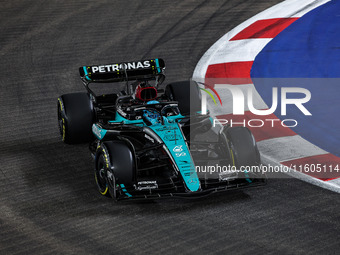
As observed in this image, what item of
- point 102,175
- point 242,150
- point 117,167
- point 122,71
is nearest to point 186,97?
point 122,71

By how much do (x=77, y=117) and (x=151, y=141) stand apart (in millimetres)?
1392

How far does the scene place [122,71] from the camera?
8.16 meters

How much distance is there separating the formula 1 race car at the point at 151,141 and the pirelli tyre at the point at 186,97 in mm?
14

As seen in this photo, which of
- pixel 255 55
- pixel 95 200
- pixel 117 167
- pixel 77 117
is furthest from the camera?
pixel 255 55

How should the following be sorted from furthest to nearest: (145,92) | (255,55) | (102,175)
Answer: (255,55) < (145,92) < (102,175)

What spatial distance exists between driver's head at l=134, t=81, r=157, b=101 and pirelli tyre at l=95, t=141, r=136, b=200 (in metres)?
1.32

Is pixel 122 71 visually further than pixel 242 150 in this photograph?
Yes

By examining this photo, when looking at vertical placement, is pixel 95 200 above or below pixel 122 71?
below

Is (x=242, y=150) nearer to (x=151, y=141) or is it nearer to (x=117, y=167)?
(x=151, y=141)

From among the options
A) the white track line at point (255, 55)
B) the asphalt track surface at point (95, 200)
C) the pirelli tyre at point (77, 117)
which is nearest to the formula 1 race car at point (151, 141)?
the pirelli tyre at point (77, 117)

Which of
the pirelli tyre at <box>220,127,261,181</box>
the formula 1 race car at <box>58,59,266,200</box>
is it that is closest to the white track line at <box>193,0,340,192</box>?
the pirelli tyre at <box>220,127,261,181</box>

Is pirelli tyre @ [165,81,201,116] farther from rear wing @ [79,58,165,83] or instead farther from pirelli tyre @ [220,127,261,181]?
pirelli tyre @ [220,127,261,181]

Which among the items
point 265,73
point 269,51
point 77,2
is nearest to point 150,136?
point 265,73

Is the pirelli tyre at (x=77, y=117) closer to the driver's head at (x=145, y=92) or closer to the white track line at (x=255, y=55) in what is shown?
the driver's head at (x=145, y=92)
